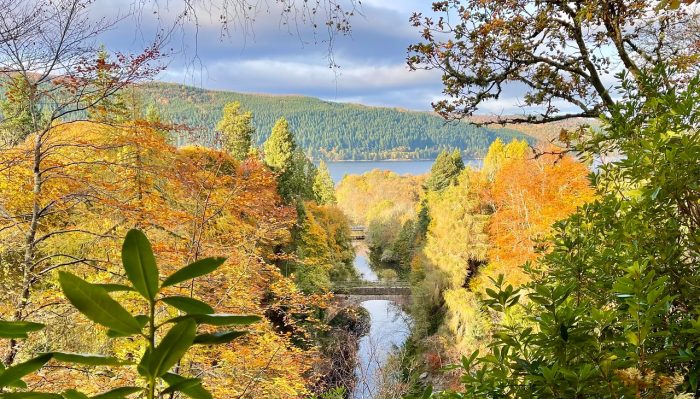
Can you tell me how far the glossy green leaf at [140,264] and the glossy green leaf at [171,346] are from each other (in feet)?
0.13

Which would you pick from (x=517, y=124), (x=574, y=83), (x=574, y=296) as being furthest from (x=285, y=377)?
(x=574, y=296)

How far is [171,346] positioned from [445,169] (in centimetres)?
2489

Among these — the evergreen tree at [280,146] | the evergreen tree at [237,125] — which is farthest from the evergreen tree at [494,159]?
the evergreen tree at [237,125]

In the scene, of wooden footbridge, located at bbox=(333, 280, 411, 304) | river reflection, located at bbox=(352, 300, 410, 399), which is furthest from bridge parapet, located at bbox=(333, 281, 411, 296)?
river reflection, located at bbox=(352, 300, 410, 399)

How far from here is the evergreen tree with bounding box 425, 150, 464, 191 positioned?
24.4 metres

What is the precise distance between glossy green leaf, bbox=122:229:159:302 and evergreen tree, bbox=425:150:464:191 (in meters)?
23.9

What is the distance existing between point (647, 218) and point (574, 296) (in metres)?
0.37

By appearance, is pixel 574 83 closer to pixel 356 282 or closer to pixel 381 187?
pixel 356 282

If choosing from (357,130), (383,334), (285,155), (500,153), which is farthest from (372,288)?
(357,130)

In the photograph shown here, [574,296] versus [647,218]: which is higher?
[647,218]

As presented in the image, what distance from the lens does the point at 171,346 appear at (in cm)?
39

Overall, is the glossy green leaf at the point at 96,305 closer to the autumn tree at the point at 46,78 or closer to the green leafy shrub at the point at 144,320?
the green leafy shrub at the point at 144,320

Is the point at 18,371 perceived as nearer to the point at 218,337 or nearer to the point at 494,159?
the point at 218,337

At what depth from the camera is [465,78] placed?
4367 millimetres
